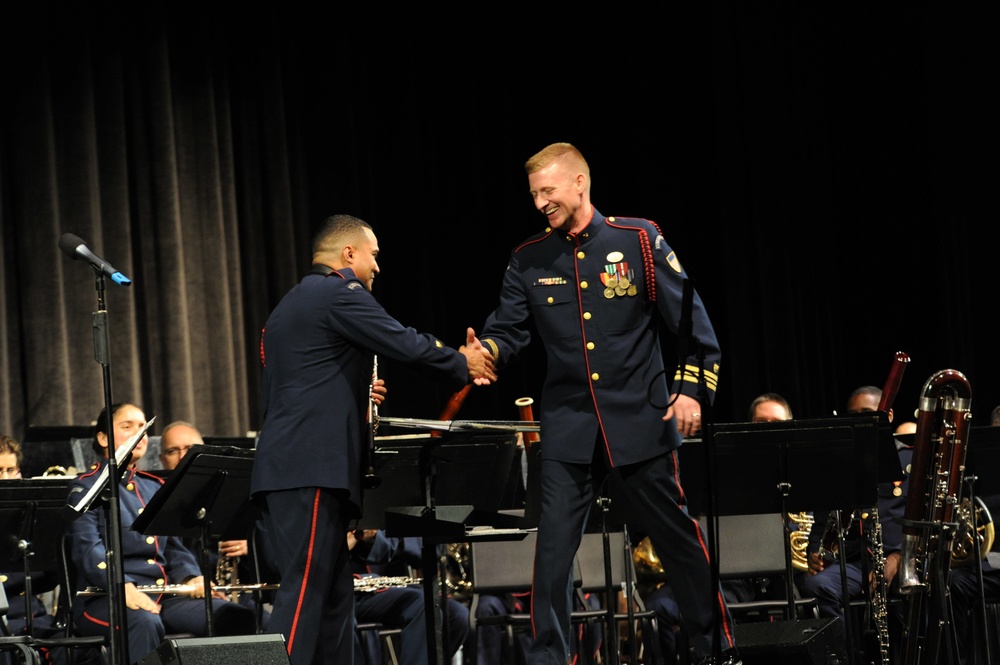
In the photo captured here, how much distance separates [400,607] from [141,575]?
48.7 inches

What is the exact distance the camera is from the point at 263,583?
20.2ft

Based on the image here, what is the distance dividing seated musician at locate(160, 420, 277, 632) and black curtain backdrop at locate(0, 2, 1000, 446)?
1500 mm

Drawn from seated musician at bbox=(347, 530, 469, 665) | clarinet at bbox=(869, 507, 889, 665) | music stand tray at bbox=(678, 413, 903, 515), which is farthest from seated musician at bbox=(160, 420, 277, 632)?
clarinet at bbox=(869, 507, 889, 665)

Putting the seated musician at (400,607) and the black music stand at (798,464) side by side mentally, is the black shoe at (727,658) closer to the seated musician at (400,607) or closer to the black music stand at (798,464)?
the black music stand at (798,464)

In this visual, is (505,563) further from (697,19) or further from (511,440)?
(697,19)

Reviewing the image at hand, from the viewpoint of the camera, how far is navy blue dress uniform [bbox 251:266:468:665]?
419 centimetres

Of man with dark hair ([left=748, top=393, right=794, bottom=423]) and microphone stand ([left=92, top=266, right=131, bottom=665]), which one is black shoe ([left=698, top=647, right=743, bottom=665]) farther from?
man with dark hair ([left=748, top=393, right=794, bottom=423])

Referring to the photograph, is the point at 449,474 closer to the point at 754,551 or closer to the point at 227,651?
the point at 227,651

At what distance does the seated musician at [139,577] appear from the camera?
559 cm

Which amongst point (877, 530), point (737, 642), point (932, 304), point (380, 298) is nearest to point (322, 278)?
point (737, 642)

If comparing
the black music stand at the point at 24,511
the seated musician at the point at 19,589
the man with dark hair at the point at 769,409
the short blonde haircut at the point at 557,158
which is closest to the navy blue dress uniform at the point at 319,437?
the short blonde haircut at the point at 557,158

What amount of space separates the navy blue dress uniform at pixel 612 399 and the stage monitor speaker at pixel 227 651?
2.81 ft

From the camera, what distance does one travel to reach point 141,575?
6070 millimetres

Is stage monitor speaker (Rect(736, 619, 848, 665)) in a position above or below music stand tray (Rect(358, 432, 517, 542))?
below
